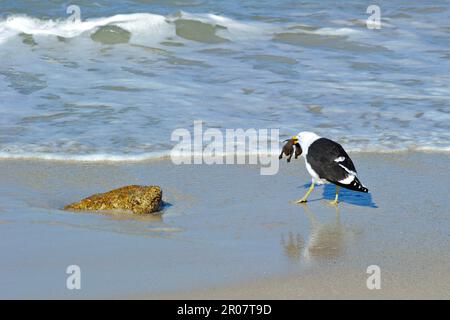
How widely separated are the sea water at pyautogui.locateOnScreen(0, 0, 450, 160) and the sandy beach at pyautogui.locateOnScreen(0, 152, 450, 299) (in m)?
0.59

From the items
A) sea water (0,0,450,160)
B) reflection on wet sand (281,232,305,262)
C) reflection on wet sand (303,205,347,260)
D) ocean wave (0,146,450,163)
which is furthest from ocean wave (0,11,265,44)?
reflection on wet sand (281,232,305,262)

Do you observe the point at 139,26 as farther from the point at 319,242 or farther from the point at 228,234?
the point at 319,242

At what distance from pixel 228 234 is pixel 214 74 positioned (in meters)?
4.88

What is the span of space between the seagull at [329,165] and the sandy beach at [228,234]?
208 mm

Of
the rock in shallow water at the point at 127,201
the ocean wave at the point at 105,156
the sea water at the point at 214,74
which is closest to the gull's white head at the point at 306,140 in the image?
the ocean wave at the point at 105,156

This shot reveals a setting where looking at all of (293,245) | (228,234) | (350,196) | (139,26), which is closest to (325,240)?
(293,245)

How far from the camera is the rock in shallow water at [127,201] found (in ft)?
18.2

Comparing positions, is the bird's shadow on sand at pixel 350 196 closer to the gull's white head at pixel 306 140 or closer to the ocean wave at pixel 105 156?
the gull's white head at pixel 306 140

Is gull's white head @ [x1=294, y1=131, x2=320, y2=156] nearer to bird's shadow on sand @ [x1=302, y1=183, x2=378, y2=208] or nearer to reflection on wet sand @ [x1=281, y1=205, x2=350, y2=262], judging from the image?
bird's shadow on sand @ [x1=302, y1=183, x2=378, y2=208]

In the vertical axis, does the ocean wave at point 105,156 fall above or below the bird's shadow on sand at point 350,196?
above

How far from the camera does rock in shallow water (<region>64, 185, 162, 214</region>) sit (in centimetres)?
554
